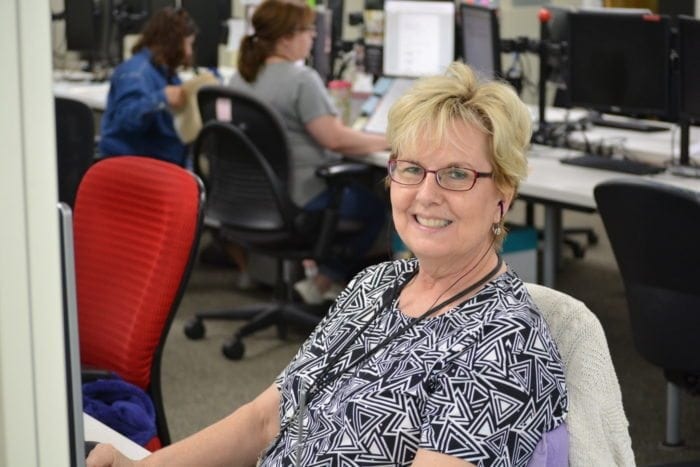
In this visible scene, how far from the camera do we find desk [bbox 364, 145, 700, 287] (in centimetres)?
344

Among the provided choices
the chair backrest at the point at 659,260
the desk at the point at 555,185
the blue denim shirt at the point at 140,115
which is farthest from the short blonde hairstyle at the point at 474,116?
the blue denim shirt at the point at 140,115

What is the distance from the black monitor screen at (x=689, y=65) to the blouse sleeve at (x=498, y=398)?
8.11 feet

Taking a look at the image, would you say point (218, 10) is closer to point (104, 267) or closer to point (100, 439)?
point (104, 267)

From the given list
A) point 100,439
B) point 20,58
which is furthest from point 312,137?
point 20,58

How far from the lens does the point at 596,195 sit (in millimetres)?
2732

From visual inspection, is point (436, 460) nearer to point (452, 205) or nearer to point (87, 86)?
point (452, 205)

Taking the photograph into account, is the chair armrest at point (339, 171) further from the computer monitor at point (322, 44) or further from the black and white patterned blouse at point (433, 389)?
the black and white patterned blouse at point (433, 389)

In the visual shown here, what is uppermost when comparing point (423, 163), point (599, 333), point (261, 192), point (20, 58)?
point (20, 58)

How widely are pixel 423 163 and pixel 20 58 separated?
99cm

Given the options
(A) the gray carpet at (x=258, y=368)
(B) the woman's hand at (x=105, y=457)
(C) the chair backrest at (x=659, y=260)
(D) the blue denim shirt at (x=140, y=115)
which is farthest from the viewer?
(D) the blue denim shirt at (x=140, y=115)

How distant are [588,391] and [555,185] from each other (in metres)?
2.14

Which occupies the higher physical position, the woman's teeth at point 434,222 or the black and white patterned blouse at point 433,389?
the woman's teeth at point 434,222

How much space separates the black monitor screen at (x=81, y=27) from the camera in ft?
21.1


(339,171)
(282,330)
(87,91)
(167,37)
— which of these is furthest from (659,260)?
(87,91)
